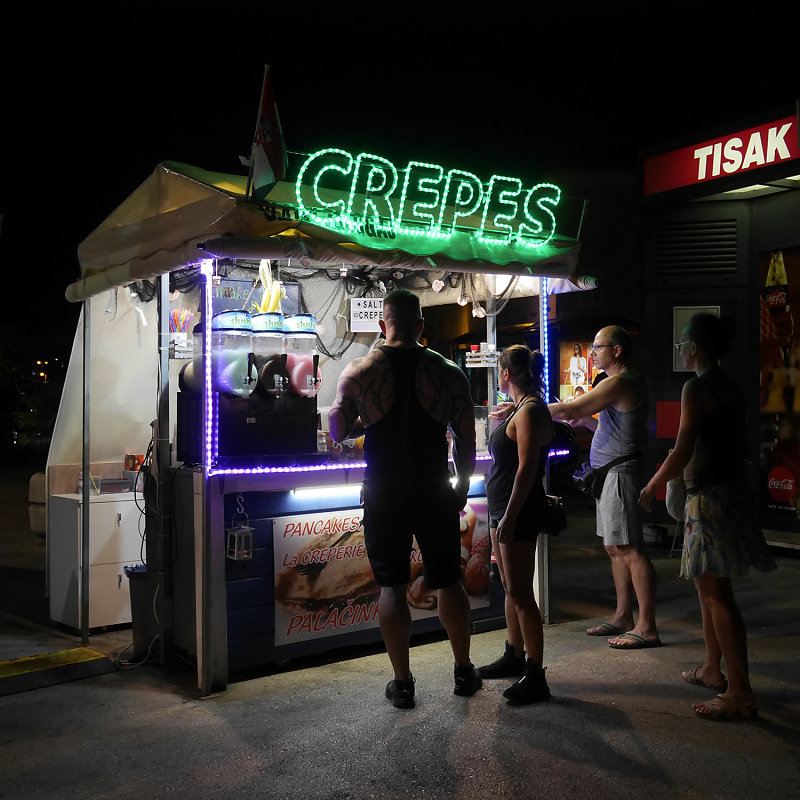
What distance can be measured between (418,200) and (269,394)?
1.55 m

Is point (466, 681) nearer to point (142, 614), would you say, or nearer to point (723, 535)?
point (723, 535)

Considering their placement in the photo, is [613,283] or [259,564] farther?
[613,283]

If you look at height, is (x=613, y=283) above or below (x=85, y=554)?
above

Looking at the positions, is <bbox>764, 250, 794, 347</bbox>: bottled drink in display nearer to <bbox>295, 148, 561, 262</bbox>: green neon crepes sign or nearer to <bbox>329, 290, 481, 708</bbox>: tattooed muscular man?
<bbox>295, 148, 561, 262</bbox>: green neon crepes sign

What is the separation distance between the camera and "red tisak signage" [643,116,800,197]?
8180mm

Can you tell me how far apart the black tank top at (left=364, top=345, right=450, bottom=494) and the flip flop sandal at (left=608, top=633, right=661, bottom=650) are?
1907 millimetres

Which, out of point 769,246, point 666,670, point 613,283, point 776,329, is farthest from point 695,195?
point 613,283

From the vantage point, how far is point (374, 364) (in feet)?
14.4

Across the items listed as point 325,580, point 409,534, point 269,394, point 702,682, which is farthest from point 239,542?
point 702,682

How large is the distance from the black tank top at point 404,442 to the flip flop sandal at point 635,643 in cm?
191

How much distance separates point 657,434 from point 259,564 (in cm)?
646

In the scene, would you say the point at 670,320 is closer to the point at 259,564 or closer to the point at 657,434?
the point at 657,434

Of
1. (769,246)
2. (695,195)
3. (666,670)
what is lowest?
(666,670)

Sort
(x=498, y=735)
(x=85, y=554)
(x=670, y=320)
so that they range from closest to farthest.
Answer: (x=498, y=735)
(x=85, y=554)
(x=670, y=320)
